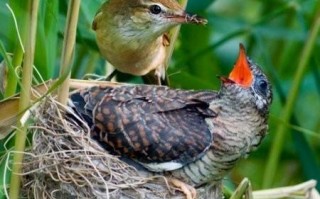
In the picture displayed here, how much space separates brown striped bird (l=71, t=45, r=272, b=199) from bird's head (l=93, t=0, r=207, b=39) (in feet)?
1.01

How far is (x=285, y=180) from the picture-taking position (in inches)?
243

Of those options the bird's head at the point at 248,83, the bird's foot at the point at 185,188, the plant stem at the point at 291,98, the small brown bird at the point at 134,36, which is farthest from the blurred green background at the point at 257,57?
the bird's foot at the point at 185,188

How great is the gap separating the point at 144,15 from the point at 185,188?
0.87 meters

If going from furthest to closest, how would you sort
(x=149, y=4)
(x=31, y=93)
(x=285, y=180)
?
(x=285, y=180), (x=149, y=4), (x=31, y=93)

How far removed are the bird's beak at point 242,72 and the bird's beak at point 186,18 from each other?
0.18m

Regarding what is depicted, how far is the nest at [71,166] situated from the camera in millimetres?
4043

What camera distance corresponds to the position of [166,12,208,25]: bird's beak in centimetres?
421

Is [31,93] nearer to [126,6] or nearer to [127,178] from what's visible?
→ [127,178]

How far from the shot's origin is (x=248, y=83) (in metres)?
4.20

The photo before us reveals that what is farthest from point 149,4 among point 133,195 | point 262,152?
point 262,152

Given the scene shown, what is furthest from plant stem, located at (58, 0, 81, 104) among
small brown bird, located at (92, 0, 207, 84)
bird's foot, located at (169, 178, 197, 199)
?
small brown bird, located at (92, 0, 207, 84)

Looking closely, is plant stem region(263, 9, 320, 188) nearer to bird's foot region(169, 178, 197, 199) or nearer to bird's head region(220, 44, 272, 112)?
bird's head region(220, 44, 272, 112)

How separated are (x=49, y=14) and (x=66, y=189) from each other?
1.98 ft

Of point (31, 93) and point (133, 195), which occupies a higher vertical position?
point (31, 93)
